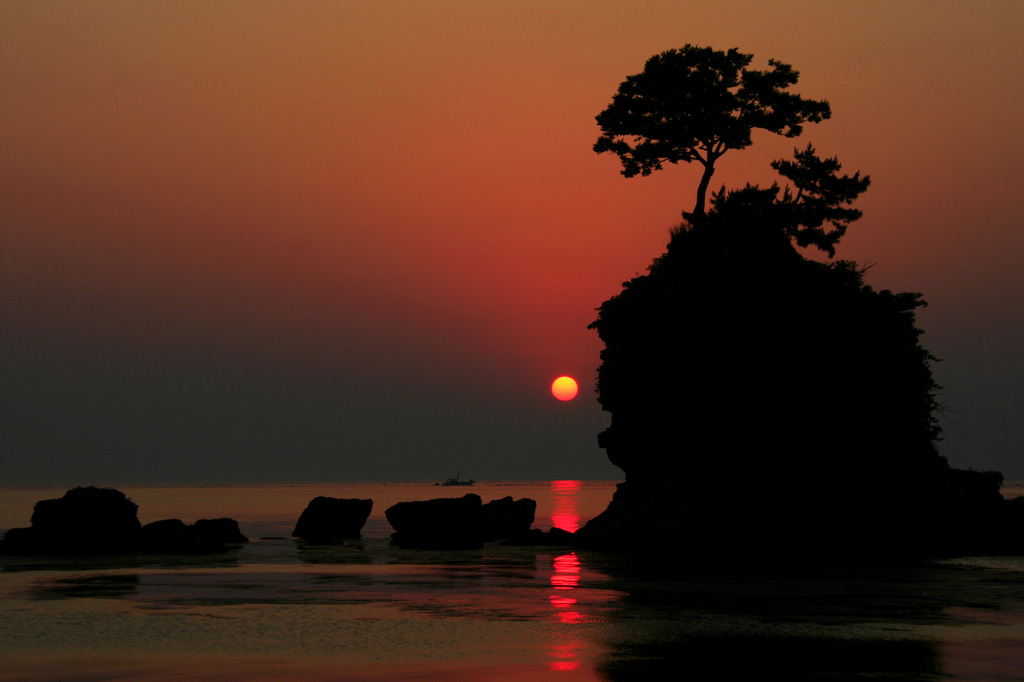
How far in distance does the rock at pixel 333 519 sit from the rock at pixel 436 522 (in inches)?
156

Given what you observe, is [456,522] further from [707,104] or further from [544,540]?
[707,104]

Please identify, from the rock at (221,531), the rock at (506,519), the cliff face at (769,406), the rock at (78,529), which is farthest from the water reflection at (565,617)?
the rock at (221,531)

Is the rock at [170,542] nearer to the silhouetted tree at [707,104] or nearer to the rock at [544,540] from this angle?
the rock at [544,540]

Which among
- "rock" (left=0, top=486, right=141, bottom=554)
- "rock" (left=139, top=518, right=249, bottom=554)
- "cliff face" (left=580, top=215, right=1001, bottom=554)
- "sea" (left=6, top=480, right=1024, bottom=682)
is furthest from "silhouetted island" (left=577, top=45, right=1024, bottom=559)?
"rock" (left=0, top=486, right=141, bottom=554)

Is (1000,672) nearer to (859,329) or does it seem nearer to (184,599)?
(184,599)

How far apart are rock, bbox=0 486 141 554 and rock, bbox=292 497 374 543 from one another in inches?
698

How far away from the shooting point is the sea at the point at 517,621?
21.1 m

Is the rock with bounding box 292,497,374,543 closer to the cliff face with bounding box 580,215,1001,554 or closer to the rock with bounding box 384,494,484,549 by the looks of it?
the rock with bounding box 384,494,484,549

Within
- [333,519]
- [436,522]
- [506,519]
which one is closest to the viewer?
[436,522]

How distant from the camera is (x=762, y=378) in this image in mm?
55812

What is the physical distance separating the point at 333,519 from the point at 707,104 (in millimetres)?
40607

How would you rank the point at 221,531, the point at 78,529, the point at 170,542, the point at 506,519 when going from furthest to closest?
the point at 506,519
the point at 221,531
the point at 170,542
the point at 78,529

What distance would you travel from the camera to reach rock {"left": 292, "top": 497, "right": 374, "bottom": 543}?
76.1 m

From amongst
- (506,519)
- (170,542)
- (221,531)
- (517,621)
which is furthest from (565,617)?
(506,519)
